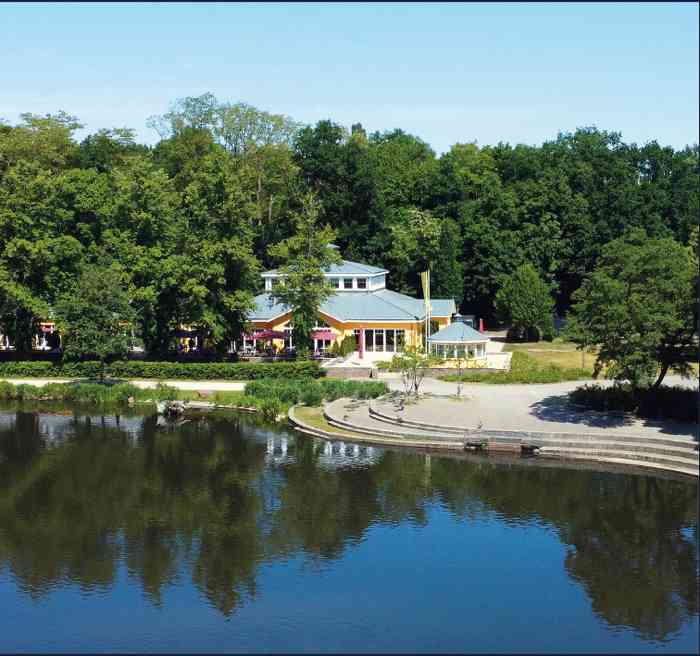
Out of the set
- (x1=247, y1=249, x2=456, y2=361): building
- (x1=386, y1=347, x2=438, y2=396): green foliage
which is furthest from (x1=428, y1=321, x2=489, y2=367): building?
(x1=386, y1=347, x2=438, y2=396): green foliage

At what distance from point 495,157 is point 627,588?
61.0 metres

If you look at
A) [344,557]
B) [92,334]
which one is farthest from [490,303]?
[344,557]

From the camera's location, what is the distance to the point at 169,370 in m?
54.2

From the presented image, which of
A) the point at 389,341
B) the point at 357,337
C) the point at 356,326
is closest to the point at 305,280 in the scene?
the point at 356,326

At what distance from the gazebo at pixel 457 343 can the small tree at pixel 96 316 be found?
56.4 feet

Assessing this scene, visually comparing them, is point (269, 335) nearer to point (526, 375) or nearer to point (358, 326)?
point (358, 326)

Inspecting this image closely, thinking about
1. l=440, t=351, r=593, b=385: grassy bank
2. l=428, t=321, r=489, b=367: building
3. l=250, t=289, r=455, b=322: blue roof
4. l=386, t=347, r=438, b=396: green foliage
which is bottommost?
l=440, t=351, r=593, b=385: grassy bank

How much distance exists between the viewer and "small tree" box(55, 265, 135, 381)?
171 ft

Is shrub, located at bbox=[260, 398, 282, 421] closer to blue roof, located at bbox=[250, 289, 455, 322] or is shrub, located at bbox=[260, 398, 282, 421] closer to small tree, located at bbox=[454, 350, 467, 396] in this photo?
small tree, located at bbox=[454, 350, 467, 396]

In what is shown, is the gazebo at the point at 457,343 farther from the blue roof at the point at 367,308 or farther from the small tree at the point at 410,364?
the small tree at the point at 410,364

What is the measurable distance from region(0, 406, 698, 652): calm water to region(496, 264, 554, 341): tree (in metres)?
29.5

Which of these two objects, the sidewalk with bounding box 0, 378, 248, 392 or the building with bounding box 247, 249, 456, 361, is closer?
the sidewalk with bounding box 0, 378, 248, 392

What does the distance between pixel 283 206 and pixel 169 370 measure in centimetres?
2606

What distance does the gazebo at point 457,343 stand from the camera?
5509 cm
